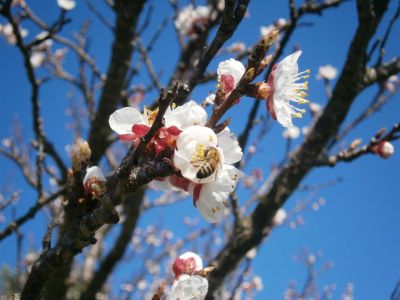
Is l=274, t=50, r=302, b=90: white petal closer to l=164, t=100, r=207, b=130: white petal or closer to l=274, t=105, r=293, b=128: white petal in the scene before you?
l=274, t=105, r=293, b=128: white petal

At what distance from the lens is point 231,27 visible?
2.79 ft

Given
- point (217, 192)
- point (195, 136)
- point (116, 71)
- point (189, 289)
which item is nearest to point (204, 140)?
point (195, 136)

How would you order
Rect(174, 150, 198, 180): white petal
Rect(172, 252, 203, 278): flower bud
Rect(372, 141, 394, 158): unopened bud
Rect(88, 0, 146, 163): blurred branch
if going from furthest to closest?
Rect(88, 0, 146, 163): blurred branch, Rect(372, 141, 394, 158): unopened bud, Rect(172, 252, 203, 278): flower bud, Rect(174, 150, 198, 180): white petal

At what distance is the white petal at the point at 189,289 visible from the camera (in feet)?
3.43

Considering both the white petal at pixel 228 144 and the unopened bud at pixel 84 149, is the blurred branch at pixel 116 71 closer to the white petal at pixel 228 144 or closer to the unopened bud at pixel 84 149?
the unopened bud at pixel 84 149

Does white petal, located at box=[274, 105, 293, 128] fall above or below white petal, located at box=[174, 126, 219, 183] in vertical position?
above

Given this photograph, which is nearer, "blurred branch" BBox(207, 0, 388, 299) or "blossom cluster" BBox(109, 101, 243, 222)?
"blossom cluster" BBox(109, 101, 243, 222)

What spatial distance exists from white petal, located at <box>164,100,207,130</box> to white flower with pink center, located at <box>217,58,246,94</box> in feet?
0.33

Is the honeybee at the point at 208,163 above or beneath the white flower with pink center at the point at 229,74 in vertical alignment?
beneath

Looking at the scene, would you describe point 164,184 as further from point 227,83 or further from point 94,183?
point 227,83

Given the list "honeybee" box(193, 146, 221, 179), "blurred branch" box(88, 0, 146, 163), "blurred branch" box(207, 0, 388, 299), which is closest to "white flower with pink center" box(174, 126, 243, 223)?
"honeybee" box(193, 146, 221, 179)

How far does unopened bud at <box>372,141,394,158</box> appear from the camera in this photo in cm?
228

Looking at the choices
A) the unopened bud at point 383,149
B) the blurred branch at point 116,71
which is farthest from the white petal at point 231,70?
the blurred branch at point 116,71

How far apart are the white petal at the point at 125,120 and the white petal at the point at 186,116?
0.13 m
